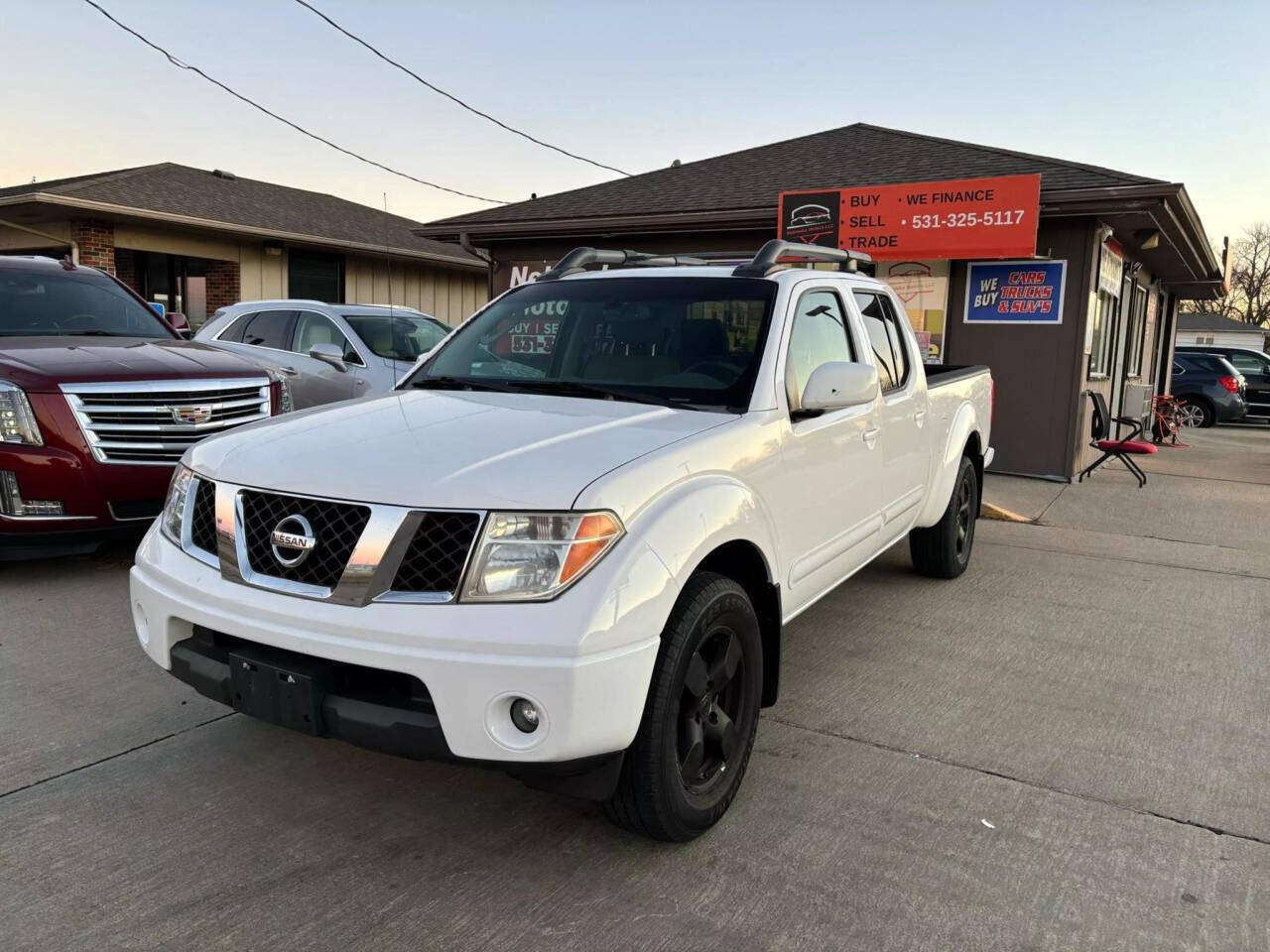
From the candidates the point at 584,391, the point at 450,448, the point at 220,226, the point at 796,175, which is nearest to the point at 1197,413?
the point at 796,175

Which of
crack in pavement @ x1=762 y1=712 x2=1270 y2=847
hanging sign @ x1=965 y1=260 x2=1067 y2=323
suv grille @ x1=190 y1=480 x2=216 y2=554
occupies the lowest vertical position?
crack in pavement @ x1=762 y1=712 x2=1270 y2=847

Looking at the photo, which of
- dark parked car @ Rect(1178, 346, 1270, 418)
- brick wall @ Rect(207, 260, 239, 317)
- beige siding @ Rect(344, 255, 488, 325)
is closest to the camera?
brick wall @ Rect(207, 260, 239, 317)

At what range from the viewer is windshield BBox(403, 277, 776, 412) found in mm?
3574

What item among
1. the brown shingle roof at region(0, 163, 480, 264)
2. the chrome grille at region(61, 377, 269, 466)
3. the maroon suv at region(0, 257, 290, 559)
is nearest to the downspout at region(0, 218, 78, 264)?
the brown shingle roof at region(0, 163, 480, 264)

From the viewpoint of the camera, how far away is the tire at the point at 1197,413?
21797mm

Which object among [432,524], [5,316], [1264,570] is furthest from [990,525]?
[5,316]

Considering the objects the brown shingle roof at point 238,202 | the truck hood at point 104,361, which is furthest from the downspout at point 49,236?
the truck hood at point 104,361

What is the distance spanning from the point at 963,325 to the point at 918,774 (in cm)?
850

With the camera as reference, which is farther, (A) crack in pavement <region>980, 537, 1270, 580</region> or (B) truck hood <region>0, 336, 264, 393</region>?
(A) crack in pavement <region>980, 537, 1270, 580</region>

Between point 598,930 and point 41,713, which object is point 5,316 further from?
point 598,930

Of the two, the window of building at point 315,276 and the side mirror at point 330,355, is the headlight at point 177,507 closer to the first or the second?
the side mirror at point 330,355

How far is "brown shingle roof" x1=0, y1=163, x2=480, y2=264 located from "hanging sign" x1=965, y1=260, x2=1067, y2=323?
320 inches

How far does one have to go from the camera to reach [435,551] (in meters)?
2.52

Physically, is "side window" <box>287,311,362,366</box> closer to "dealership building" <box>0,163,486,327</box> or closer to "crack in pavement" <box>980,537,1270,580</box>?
"dealership building" <box>0,163,486,327</box>
